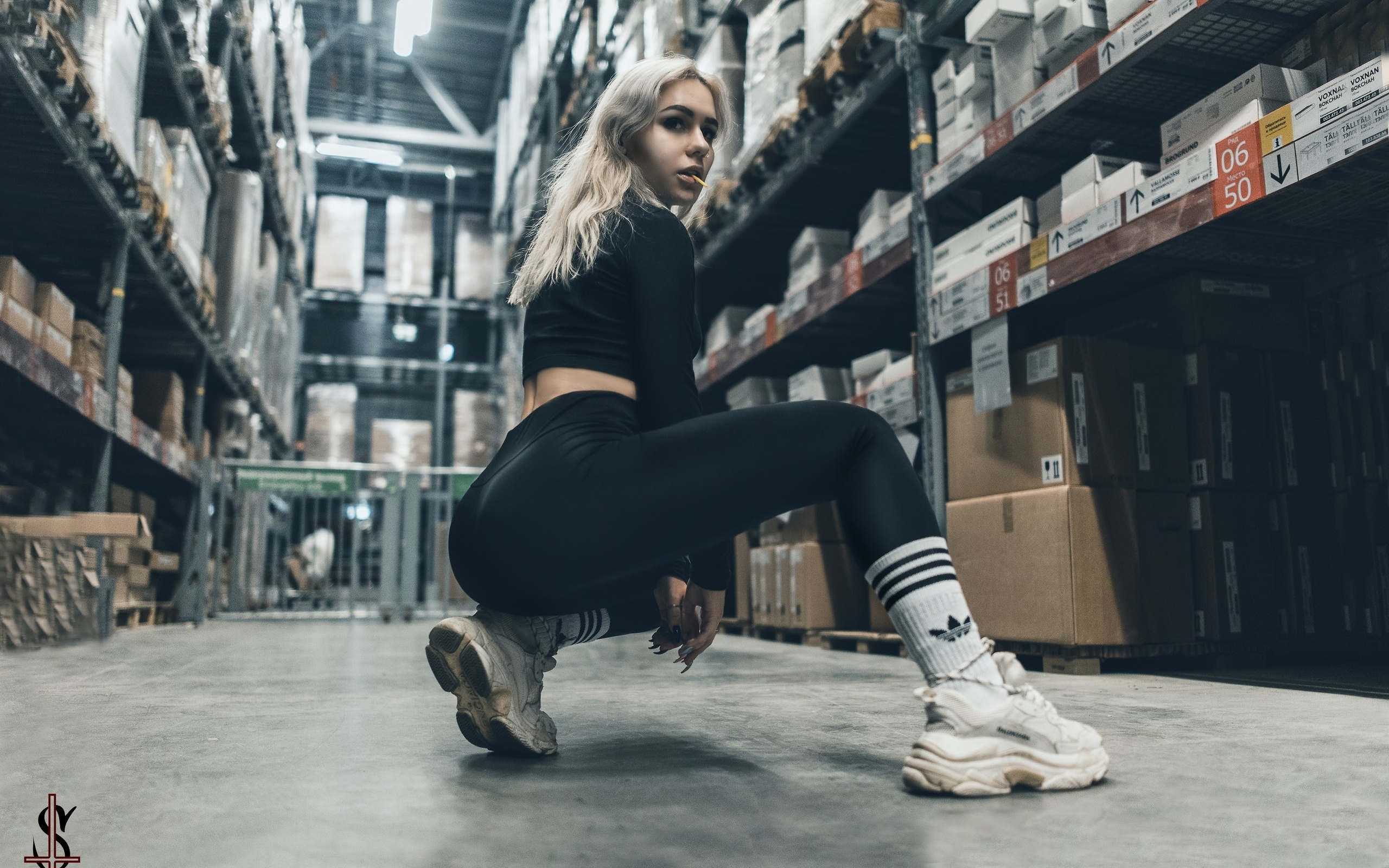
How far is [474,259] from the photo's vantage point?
1666 cm

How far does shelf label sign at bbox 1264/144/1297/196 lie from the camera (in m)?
2.48

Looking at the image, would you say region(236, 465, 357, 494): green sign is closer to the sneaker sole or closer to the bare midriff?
the bare midriff

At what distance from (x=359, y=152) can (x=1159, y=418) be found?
1563cm

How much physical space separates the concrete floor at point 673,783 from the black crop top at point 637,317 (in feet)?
2.06

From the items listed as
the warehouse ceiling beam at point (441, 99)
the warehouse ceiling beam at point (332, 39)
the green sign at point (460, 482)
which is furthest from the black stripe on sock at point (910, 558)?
the warehouse ceiling beam at point (441, 99)

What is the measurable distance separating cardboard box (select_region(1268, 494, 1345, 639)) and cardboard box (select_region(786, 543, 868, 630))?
2.01m

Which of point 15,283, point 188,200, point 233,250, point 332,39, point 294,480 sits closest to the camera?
point 15,283

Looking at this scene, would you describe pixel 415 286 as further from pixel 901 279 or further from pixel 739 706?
pixel 739 706

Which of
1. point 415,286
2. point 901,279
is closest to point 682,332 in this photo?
point 901,279

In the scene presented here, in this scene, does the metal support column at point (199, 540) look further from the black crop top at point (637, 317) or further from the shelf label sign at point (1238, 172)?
the shelf label sign at point (1238, 172)

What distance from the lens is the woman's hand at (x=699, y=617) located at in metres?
1.75

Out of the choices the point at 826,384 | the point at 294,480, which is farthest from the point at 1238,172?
the point at 294,480

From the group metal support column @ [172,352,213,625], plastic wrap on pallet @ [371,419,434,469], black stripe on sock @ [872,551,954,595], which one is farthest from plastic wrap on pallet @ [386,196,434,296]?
black stripe on sock @ [872,551,954,595]

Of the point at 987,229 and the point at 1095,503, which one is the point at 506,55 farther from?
the point at 1095,503
